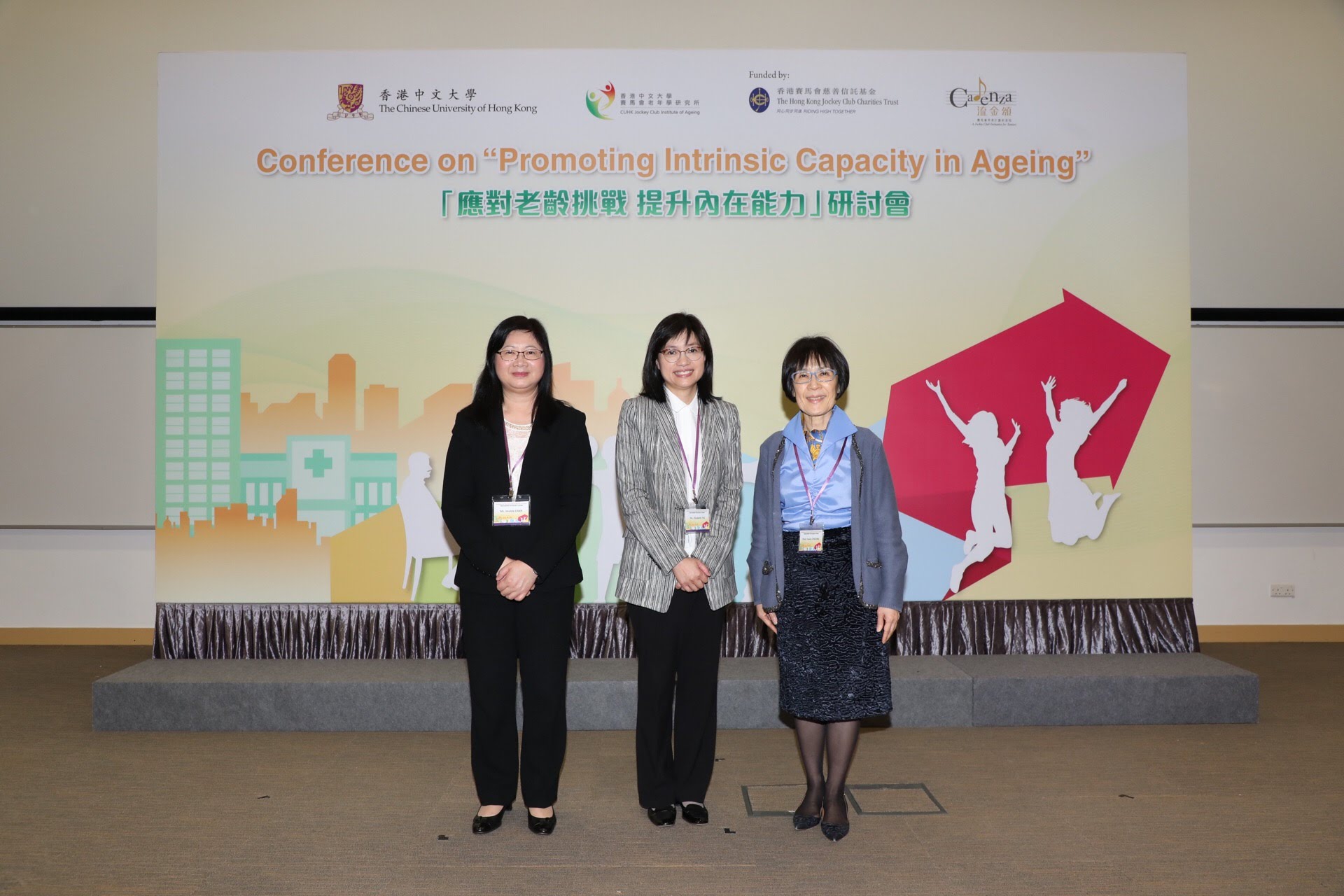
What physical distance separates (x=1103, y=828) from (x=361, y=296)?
3707mm

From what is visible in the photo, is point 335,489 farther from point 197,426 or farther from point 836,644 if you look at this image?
point 836,644

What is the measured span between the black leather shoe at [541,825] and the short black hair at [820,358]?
1.40 meters

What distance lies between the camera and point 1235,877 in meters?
2.25

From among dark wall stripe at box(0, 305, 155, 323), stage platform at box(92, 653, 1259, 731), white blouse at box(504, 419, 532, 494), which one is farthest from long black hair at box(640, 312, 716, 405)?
dark wall stripe at box(0, 305, 155, 323)

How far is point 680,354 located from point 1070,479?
8.56 feet

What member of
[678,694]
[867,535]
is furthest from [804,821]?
[867,535]

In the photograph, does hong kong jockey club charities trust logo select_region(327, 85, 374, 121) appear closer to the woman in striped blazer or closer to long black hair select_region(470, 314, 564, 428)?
long black hair select_region(470, 314, 564, 428)

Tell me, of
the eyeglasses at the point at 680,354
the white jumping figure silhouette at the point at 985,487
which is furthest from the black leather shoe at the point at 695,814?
the white jumping figure silhouette at the point at 985,487

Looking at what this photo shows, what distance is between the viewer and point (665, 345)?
2549 millimetres

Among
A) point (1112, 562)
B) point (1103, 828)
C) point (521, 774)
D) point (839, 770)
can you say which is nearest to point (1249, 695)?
point (1112, 562)

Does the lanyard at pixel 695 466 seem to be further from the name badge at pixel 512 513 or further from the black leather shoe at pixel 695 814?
the black leather shoe at pixel 695 814

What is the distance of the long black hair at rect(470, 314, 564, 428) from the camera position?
2518 mm

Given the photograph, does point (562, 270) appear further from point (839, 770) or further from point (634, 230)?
point (839, 770)

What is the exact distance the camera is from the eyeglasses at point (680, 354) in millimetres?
2535
